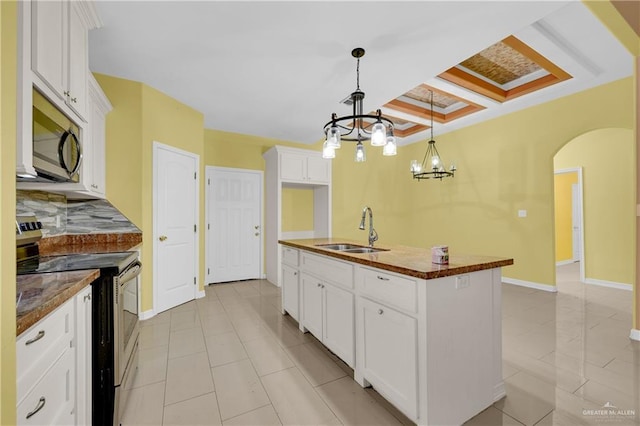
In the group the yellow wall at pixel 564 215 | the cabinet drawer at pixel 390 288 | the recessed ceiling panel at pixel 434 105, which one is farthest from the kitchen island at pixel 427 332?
the yellow wall at pixel 564 215

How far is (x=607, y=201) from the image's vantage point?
178 inches

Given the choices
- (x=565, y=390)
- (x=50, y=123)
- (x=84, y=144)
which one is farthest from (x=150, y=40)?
(x=565, y=390)

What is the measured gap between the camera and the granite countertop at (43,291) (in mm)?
874

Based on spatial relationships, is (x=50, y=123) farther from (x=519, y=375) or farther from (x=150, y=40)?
(x=519, y=375)

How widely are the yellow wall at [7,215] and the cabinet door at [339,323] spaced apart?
1699mm

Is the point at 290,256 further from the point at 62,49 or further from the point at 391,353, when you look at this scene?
the point at 62,49

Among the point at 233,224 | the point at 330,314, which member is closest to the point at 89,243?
the point at 233,224

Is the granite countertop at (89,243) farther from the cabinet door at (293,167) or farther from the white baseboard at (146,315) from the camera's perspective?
the cabinet door at (293,167)

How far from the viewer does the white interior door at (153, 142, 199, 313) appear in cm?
343

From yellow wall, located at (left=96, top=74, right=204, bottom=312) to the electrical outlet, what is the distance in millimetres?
3328

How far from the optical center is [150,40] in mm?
2469

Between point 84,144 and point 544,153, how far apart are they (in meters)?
5.63

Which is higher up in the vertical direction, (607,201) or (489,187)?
(489,187)

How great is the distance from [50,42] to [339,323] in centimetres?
250
